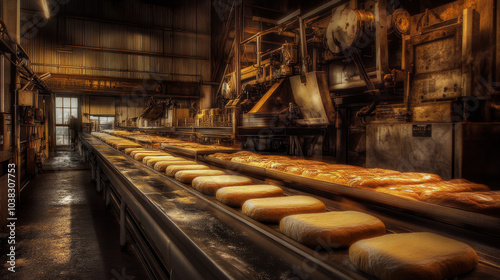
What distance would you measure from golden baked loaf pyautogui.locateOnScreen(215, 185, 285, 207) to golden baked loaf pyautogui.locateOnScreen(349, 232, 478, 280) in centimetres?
66

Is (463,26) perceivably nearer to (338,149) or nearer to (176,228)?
(338,149)

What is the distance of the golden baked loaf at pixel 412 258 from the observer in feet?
2.45

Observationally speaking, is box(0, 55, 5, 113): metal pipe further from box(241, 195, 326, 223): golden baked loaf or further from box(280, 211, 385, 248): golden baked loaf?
box(280, 211, 385, 248): golden baked loaf

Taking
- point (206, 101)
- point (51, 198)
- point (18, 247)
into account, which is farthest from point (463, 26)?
point (206, 101)

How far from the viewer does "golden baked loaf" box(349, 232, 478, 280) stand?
2.45 feet

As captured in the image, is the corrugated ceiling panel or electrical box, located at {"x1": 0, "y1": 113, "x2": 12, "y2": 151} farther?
the corrugated ceiling panel

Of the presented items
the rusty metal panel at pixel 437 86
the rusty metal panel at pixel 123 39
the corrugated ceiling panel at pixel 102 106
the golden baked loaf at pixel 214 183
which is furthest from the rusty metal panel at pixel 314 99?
the corrugated ceiling panel at pixel 102 106

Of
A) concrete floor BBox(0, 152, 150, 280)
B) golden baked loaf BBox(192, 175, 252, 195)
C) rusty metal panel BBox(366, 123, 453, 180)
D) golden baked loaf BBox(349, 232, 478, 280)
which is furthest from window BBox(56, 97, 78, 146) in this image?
golden baked loaf BBox(349, 232, 478, 280)

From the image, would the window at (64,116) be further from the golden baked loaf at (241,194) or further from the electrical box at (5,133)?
the golden baked loaf at (241,194)

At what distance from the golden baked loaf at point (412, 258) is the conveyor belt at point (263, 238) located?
40 millimetres

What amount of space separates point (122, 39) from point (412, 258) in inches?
768

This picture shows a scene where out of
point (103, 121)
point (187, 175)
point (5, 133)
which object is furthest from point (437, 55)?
point (103, 121)

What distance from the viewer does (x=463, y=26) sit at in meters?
3.59

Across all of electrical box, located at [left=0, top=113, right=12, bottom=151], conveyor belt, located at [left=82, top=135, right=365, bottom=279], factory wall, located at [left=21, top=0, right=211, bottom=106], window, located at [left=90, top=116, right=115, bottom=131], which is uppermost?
factory wall, located at [left=21, top=0, right=211, bottom=106]
